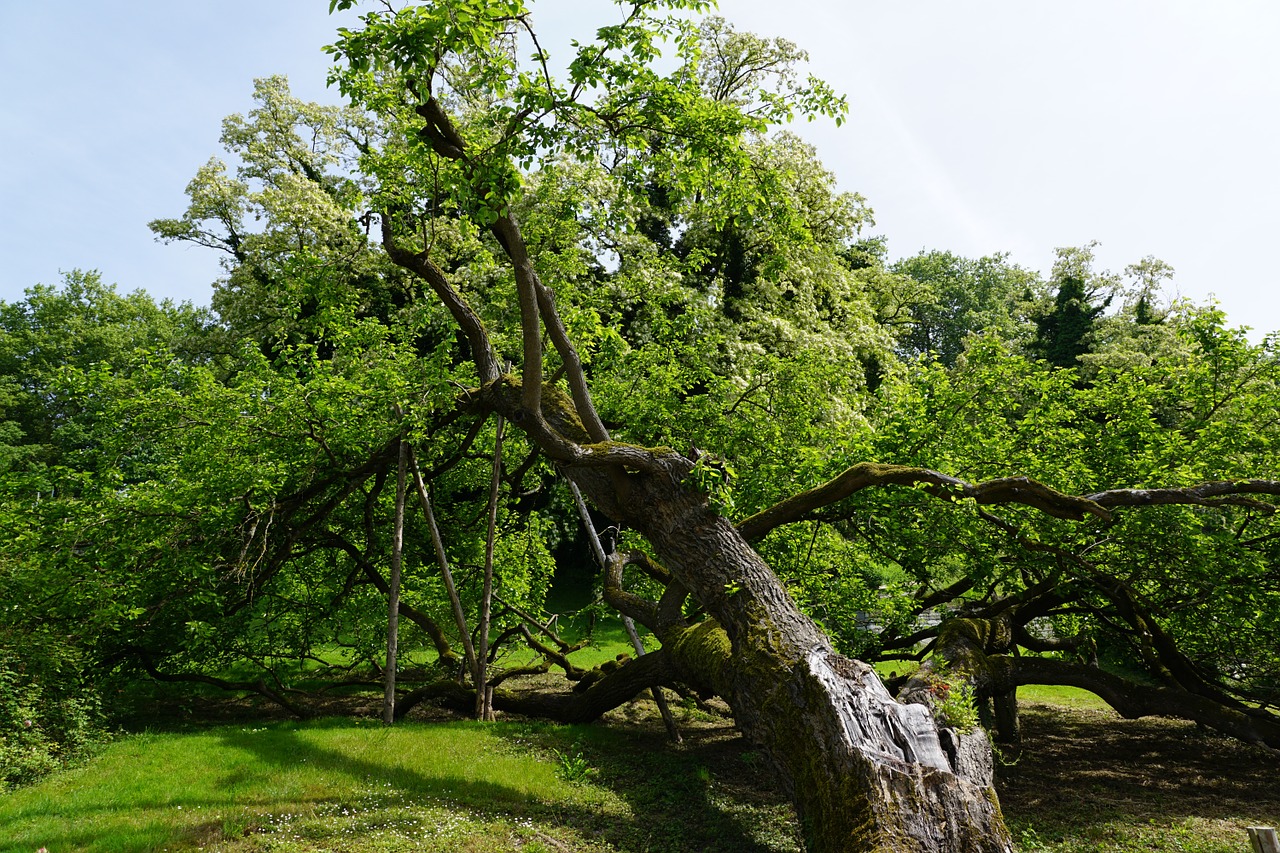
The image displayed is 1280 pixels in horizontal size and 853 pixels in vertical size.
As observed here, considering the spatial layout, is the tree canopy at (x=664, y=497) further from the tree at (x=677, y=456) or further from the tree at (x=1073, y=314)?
the tree at (x=1073, y=314)

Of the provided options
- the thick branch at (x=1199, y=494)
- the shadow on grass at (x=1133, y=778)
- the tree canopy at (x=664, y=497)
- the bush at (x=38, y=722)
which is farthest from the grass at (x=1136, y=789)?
the bush at (x=38, y=722)

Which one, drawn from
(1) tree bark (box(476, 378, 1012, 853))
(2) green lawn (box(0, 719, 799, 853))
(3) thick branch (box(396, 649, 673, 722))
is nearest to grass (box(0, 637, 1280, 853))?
(2) green lawn (box(0, 719, 799, 853))

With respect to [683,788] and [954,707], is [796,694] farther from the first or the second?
[683,788]

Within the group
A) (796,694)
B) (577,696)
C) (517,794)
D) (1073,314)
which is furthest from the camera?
(1073,314)

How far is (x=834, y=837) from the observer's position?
5602 millimetres

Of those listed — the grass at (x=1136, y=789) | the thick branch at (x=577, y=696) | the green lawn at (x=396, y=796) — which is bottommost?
the grass at (x=1136, y=789)

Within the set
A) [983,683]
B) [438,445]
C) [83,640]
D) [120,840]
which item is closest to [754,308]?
[438,445]

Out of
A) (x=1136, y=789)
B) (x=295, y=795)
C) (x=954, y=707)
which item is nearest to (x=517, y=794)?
(x=295, y=795)

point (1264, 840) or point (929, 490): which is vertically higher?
point (929, 490)

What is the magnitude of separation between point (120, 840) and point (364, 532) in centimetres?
796

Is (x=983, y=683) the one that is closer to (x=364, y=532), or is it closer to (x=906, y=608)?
(x=906, y=608)

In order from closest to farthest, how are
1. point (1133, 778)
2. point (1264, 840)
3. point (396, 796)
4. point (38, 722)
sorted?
point (1264, 840) < point (396, 796) < point (38, 722) < point (1133, 778)

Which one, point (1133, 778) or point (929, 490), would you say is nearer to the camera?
point (929, 490)

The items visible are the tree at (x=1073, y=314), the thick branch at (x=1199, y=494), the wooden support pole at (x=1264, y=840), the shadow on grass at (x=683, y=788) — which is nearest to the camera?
the wooden support pole at (x=1264, y=840)
